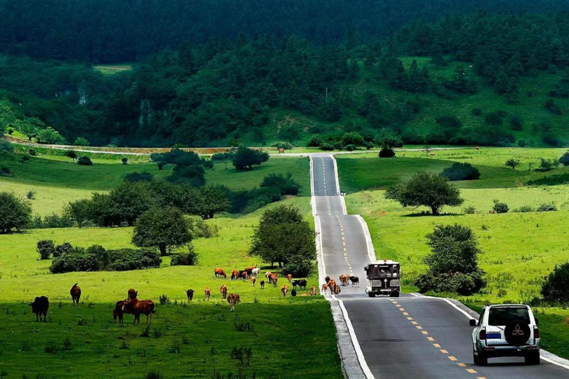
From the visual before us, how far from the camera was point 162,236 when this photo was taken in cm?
9500

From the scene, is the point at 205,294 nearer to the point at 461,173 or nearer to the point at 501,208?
the point at 501,208

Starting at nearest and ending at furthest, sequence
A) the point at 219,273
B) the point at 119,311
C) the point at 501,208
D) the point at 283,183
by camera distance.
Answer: the point at 119,311
the point at 219,273
the point at 501,208
the point at 283,183

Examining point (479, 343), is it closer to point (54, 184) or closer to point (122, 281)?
point (122, 281)

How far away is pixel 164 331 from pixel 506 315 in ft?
58.1

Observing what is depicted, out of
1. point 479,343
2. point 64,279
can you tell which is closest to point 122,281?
point 64,279

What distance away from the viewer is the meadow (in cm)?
6353

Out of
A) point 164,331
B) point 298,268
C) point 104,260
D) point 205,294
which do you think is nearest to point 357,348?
point 164,331

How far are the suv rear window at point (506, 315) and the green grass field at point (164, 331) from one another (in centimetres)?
447

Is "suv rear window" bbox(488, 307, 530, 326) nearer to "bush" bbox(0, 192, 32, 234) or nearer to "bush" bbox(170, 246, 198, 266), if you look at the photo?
"bush" bbox(170, 246, 198, 266)

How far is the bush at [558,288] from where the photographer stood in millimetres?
56875

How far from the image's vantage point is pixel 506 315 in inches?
1206

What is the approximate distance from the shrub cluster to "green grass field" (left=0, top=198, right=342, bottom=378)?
277cm

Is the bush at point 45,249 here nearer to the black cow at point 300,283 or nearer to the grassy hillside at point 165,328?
the grassy hillside at point 165,328

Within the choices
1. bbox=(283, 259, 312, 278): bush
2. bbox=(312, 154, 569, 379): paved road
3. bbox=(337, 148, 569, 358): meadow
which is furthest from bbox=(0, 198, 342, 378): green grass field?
bbox=(337, 148, 569, 358): meadow
